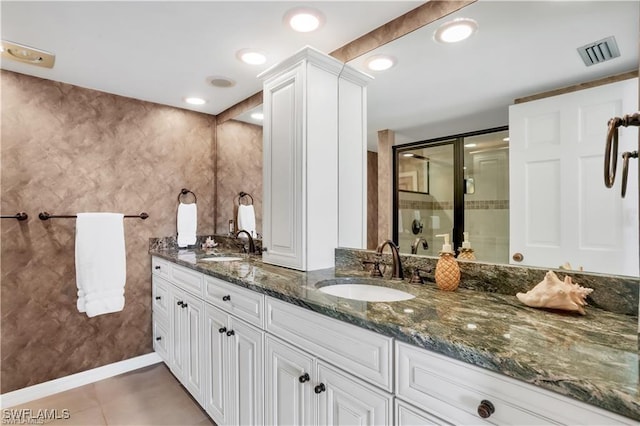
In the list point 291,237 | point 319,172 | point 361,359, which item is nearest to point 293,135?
point 319,172

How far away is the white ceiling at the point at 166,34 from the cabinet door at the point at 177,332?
1.53 metres

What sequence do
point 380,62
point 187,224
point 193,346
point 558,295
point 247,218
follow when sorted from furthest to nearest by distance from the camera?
point 187,224
point 247,218
point 193,346
point 380,62
point 558,295

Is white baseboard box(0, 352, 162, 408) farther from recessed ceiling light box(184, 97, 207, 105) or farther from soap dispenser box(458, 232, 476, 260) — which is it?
soap dispenser box(458, 232, 476, 260)

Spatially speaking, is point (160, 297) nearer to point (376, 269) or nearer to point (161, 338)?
point (161, 338)

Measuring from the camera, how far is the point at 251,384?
143cm

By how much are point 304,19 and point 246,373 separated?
1756mm

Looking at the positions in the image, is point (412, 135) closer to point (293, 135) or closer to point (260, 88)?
point (293, 135)

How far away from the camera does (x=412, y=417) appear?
0.83 m

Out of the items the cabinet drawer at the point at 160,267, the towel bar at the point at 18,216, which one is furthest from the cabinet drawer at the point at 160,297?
the towel bar at the point at 18,216

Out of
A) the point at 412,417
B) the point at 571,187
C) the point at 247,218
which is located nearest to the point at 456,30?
the point at 571,187

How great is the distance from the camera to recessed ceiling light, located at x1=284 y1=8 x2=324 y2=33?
61.6 inches

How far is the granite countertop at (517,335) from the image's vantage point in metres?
0.59

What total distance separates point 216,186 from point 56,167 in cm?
123

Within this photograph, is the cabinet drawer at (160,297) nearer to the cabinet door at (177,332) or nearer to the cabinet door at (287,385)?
the cabinet door at (177,332)
